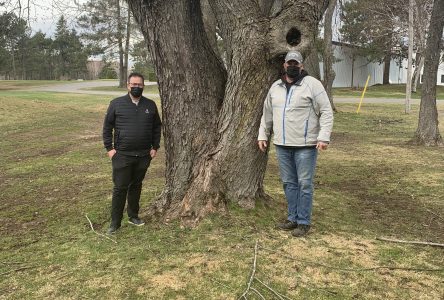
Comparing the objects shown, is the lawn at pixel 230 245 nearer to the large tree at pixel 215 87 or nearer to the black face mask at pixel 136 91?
the large tree at pixel 215 87

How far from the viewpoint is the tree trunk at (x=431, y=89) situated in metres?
11.2

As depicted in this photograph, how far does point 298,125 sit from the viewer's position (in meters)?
4.66

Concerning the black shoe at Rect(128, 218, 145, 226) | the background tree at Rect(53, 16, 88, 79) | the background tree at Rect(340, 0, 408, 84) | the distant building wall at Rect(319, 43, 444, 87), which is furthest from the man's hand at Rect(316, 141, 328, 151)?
the background tree at Rect(53, 16, 88, 79)

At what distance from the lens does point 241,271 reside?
13.3ft

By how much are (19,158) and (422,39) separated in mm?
29687

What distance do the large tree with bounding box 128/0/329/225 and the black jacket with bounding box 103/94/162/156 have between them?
0.28 meters

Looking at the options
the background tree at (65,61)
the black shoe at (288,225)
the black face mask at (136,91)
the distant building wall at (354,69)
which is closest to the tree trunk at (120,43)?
the distant building wall at (354,69)

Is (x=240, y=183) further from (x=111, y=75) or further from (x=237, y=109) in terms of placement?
(x=111, y=75)

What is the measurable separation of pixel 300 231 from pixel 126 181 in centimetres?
201

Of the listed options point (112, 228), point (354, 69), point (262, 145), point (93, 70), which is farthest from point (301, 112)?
point (93, 70)

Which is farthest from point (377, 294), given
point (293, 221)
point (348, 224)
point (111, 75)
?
point (111, 75)

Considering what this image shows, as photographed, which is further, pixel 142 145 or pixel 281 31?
pixel 142 145

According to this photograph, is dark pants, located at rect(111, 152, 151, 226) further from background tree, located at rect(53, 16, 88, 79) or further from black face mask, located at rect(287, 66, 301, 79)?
background tree, located at rect(53, 16, 88, 79)

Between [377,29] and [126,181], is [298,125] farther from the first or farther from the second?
[377,29]
